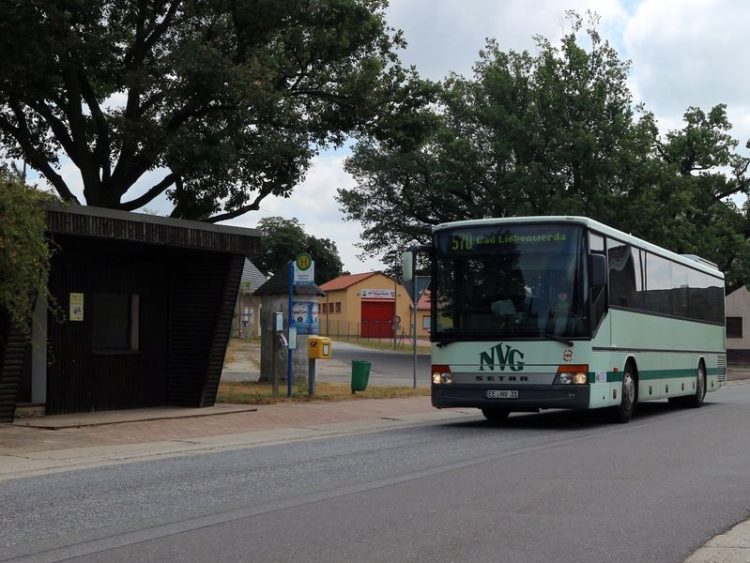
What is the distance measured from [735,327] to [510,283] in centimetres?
5101

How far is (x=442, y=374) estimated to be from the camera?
631 inches

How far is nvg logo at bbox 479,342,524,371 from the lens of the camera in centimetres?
1539

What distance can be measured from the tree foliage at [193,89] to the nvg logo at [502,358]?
27.2 ft

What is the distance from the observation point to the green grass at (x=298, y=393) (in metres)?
20.7

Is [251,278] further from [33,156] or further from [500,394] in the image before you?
[500,394]

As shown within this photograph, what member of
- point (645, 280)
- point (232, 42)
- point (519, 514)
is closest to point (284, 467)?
point (519, 514)

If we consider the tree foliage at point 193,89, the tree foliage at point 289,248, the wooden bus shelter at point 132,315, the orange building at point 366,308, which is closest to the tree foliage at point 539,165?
the tree foliage at point 193,89

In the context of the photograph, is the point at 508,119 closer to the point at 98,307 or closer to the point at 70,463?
the point at 98,307

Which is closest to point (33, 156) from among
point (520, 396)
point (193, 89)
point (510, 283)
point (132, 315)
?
point (193, 89)

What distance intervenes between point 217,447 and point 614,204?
30.9 metres

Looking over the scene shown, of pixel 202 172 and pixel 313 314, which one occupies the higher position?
pixel 202 172

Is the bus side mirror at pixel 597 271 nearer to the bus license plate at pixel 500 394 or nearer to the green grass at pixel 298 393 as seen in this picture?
the bus license plate at pixel 500 394

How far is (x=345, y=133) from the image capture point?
2595cm

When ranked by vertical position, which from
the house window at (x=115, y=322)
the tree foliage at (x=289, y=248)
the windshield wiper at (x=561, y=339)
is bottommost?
the windshield wiper at (x=561, y=339)
